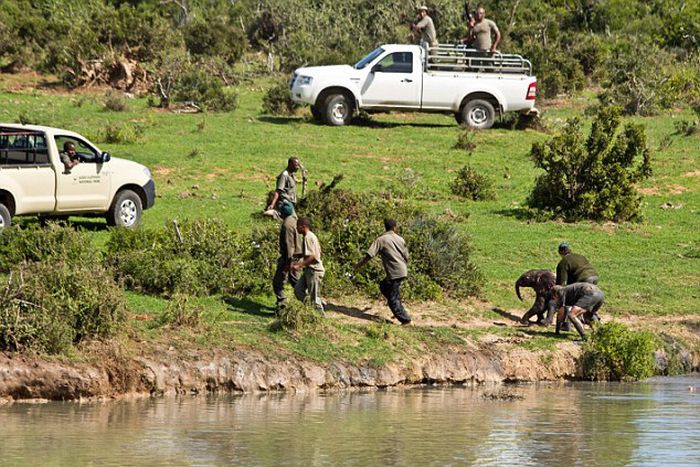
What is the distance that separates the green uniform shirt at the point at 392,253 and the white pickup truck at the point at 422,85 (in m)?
14.5

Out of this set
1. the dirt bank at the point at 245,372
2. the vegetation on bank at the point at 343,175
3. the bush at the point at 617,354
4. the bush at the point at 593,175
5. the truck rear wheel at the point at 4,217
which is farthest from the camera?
the bush at the point at 593,175

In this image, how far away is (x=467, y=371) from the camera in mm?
18312

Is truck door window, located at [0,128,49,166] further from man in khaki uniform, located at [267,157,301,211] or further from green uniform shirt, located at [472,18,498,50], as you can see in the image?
green uniform shirt, located at [472,18,498,50]

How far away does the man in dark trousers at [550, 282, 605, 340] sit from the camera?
19.0 m

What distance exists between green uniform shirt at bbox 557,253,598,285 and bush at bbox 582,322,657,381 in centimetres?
79

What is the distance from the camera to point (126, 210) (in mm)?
22891

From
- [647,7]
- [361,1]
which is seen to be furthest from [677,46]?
[361,1]

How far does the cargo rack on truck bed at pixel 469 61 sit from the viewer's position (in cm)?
3319

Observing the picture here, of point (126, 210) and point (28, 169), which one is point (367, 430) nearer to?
point (28, 169)

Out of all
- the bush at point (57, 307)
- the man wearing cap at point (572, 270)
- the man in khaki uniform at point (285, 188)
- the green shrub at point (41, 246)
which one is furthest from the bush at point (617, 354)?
the green shrub at point (41, 246)

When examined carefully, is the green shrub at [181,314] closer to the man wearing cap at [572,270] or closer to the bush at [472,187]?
the man wearing cap at [572,270]

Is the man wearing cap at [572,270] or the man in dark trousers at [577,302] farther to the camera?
the man wearing cap at [572,270]

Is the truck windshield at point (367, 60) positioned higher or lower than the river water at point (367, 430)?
higher

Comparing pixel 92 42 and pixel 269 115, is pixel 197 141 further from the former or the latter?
pixel 92 42
